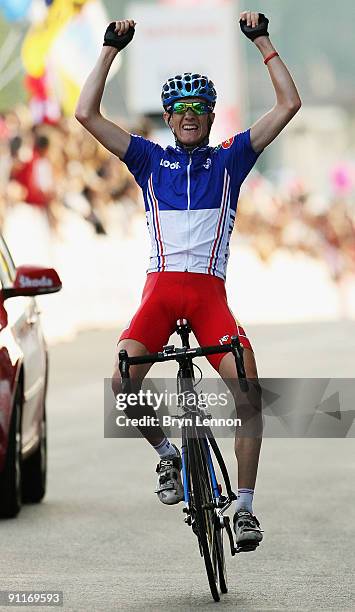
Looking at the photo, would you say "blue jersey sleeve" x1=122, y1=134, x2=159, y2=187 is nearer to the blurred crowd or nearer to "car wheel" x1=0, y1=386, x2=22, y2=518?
"car wheel" x1=0, y1=386, x2=22, y2=518

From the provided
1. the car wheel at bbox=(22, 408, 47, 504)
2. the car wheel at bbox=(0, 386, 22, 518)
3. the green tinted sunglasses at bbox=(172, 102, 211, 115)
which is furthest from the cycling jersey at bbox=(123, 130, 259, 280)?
the car wheel at bbox=(22, 408, 47, 504)

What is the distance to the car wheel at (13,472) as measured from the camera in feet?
35.8

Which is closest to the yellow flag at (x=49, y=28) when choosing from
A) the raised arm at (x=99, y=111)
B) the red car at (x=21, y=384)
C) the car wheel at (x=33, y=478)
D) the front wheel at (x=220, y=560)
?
the red car at (x=21, y=384)

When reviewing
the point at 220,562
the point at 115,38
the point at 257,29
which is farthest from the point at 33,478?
the point at 257,29

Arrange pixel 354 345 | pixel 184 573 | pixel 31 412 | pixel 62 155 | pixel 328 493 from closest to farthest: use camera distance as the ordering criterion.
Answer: pixel 184 573, pixel 31 412, pixel 328 493, pixel 354 345, pixel 62 155

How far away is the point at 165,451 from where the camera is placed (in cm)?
880

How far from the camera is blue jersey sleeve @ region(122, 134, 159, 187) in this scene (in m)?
8.82

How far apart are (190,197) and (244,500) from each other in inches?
52.7

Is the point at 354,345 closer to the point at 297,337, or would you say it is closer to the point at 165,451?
the point at 297,337

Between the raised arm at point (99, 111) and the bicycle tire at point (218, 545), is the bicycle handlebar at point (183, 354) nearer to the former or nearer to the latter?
the bicycle tire at point (218, 545)

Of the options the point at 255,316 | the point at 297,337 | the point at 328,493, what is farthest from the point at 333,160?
the point at 328,493

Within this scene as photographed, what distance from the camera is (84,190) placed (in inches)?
1521

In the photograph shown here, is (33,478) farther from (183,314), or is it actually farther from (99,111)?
(99,111)

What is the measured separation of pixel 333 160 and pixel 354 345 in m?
117
